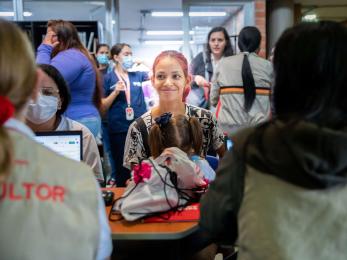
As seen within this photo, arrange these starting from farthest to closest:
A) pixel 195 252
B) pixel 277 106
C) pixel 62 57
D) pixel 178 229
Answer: pixel 62 57, pixel 195 252, pixel 178 229, pixel 277 106

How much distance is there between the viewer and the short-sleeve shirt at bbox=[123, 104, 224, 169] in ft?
6.95

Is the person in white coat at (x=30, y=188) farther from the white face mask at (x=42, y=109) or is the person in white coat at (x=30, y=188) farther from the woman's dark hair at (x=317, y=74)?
the white face mask at (x=42, y=109)

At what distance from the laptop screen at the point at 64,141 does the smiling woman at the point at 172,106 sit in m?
0.40

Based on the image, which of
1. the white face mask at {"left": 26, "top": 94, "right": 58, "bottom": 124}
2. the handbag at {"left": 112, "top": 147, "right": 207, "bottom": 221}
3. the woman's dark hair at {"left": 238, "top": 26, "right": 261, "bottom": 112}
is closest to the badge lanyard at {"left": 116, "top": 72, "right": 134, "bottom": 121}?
the woman's dark hair at {"left": 238, "top": 26, "right": 261, "bottom": 112}

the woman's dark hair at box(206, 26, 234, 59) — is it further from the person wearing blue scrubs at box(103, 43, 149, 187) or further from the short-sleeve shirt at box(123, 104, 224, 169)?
the short-sleeve shirt at box(123, 104, 224, 169)

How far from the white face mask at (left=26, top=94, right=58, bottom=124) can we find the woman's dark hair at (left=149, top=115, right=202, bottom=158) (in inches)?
18.7

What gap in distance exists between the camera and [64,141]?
1.78 meters

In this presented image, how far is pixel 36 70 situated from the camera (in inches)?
36.6

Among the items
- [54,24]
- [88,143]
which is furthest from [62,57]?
[88,143]

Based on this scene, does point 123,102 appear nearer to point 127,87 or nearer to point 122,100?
point 122,100

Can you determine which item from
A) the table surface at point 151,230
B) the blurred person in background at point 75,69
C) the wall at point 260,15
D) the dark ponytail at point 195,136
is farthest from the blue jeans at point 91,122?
the wall at point 260,15

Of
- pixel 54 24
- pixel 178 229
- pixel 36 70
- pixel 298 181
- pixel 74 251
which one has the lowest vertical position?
pixel 178 229

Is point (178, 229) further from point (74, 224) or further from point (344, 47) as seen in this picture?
point (344, 47)

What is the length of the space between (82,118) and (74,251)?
1777 mm
